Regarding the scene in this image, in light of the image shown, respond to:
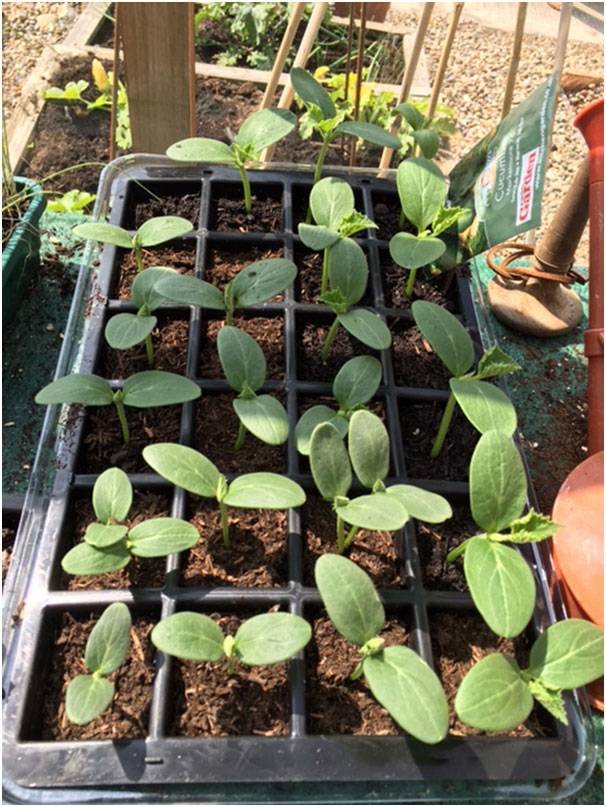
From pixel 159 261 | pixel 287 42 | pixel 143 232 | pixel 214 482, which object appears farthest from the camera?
pixel 287 42

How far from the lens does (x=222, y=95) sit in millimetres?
2195

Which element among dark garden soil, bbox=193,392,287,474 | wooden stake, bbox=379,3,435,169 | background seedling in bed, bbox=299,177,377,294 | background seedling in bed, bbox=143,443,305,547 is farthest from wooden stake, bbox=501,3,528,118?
background seedling in bed, bbox=143,443,305,547

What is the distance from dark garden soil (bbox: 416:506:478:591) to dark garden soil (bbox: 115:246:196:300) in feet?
1.84

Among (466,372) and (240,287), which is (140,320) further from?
(466,372)

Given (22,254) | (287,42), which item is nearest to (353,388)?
(22,254)

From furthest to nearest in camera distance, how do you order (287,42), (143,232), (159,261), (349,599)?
(287,42)
(159,261)
(143,232)
(349,599)

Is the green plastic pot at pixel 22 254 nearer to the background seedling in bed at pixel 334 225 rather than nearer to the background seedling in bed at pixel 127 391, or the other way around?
the background seedling in bed at pixel 127 391

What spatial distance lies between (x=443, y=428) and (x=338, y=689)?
1.23 feet

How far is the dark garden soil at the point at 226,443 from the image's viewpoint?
102cm

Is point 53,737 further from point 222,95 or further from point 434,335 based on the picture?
point 222,95

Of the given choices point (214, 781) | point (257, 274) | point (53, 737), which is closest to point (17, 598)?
point (53, 737)

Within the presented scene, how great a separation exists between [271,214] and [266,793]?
0.90 metres

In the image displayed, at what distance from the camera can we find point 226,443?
105cm

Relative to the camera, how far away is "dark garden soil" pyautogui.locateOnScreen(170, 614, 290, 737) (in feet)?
2.70
